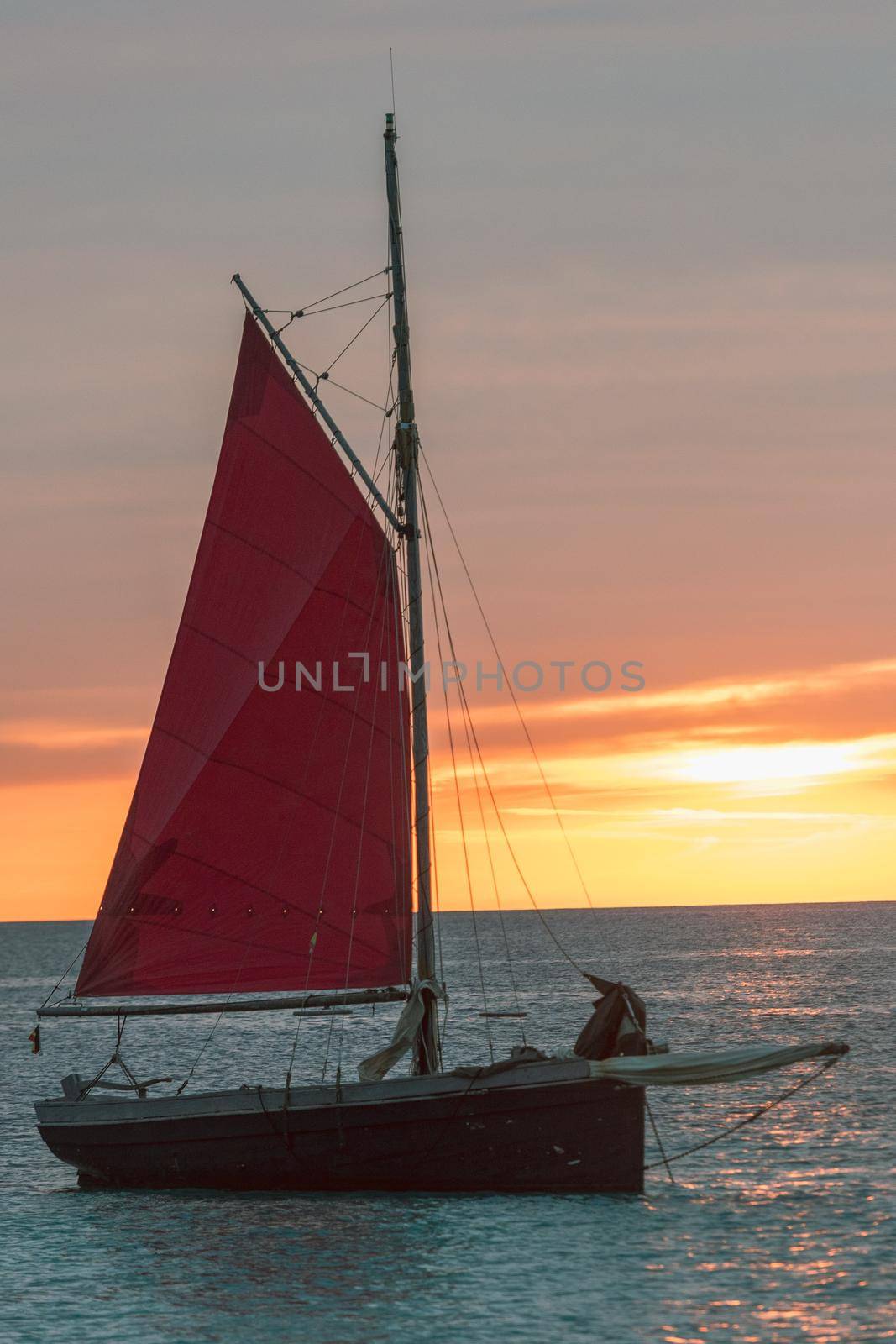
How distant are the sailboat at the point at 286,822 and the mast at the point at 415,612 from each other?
0.04m

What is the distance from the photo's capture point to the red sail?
29750 millimetres

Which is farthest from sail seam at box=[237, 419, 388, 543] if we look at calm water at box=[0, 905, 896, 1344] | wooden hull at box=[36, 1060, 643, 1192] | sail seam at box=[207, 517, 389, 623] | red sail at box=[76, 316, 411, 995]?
calm water at box=[0, 905, 896, 1344]

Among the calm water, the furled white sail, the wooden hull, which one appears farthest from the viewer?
the wooden hull

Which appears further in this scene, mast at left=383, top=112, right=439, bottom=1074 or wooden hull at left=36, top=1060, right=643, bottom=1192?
mast at left=383, top=112, right=439, bottom=1074

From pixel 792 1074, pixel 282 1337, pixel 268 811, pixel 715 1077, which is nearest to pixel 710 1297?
pixel 715 1077

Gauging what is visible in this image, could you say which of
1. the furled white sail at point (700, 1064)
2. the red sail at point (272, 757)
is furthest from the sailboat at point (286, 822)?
the furled white sail at point (700, 1064)

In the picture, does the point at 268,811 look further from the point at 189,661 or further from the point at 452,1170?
the point at 452,1170

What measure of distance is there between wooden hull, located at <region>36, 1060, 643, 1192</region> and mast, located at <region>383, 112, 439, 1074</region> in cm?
124

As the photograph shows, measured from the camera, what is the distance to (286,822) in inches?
1190

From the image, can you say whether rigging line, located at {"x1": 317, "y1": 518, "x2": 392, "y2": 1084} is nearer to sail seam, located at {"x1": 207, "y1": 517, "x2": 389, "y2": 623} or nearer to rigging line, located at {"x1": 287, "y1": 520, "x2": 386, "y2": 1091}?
rigging line, located at {"x1": 287, "y1": 520, "x2": 386, "y2": 1091}

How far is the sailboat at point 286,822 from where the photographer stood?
29000mm

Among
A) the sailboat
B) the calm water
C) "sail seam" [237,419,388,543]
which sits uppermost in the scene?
"sail seam" [237,419,388,543]

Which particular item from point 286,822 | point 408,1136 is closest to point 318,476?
point 286,822

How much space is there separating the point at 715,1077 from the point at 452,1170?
492 cm
